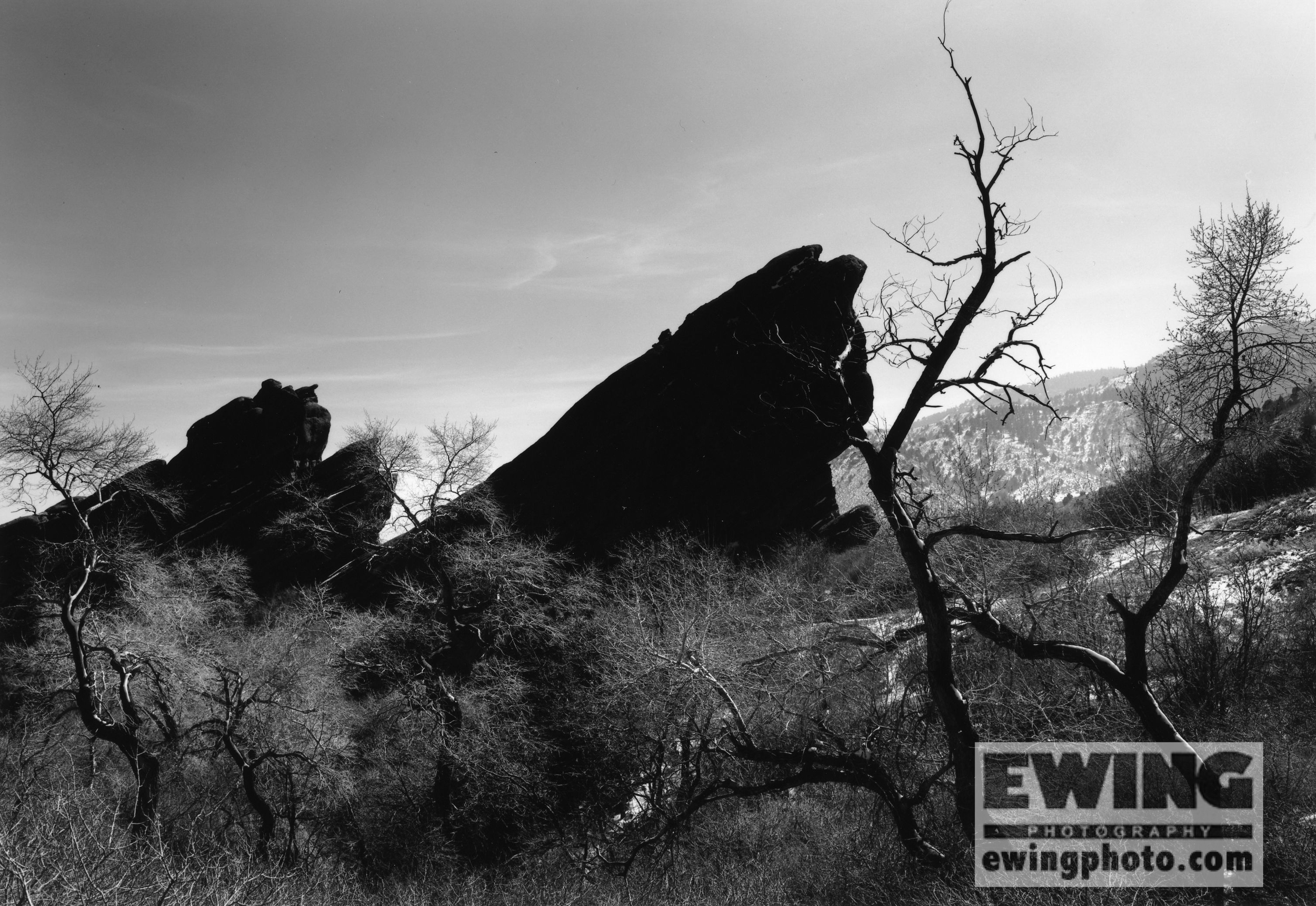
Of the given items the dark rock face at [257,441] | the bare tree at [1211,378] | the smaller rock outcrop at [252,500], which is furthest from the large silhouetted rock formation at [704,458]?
the bare tree at [1211,378]

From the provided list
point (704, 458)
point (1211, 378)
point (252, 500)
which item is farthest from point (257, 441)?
point (1211, 378)

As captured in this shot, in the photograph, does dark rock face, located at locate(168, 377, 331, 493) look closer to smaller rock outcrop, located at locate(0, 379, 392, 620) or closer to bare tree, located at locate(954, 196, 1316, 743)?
smaller rock outcrop, located at locate(0, 379, 392, 620)

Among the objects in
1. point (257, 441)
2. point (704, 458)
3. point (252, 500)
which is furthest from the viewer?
point (257, 441)

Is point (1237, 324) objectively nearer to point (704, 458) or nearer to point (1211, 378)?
point (1211, 378)

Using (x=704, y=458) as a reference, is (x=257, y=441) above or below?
above

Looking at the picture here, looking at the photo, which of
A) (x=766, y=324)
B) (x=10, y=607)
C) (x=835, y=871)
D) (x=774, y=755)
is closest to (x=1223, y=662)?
A: (x=835, y=871)

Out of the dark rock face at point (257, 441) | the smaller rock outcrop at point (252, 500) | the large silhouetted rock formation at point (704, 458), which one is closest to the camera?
the large silhouetted rock formation at point (704, 458)

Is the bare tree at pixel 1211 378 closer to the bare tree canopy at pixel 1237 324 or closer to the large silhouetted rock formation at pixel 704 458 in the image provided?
the bare tree canopy at pixel 1237 324

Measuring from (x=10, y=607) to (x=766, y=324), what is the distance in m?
36.7

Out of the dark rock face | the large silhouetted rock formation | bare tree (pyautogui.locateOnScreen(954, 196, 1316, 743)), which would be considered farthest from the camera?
the dark rock face

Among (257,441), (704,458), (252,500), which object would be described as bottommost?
(252,500)

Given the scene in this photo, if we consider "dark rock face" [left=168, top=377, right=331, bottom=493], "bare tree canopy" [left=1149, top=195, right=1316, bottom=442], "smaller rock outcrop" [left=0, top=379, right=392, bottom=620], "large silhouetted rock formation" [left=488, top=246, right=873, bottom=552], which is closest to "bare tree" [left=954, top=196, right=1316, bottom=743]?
"bare tree canopy" [left=1149, top=195, right=1316, bottom=442]

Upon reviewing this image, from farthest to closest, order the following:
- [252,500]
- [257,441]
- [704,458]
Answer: [257,441] < [252,500] < [704,458]

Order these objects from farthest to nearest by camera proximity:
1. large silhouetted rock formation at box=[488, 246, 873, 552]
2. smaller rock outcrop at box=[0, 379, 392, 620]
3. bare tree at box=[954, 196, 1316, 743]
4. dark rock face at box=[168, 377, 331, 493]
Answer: dark rock face at box=[168, 377, 331, 493], smaller rock outcrop at box=[0, 379, 392, 620], large silhouetted rock formation at box=[488, 246, 873, 552], bare tree at box=[954, 196, 1316, 743]
